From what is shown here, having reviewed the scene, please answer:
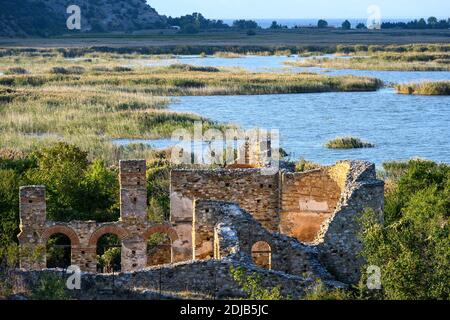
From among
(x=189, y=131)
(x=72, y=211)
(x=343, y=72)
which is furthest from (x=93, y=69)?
A: (x=72, y=211)

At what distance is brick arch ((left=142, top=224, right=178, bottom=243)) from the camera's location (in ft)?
79.7

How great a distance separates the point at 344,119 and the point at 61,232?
4549 cm

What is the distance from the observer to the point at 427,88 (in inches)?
3150

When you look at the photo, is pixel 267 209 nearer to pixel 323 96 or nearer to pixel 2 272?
pixel 2 272

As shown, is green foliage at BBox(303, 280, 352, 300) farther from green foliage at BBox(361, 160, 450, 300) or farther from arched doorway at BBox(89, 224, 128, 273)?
arched doorway at BBox(89, 224, 128, 273)

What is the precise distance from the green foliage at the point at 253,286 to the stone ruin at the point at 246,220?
2322 mm

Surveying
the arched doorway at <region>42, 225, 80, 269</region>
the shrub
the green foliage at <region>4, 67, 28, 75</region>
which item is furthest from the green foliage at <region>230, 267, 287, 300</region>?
the shrub

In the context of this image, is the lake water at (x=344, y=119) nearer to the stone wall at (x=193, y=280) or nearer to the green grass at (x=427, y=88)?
the green grass at (x=427, y=88)

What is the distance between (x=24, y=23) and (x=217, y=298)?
134 m

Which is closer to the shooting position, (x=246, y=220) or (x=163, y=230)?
(x=246, y=220)

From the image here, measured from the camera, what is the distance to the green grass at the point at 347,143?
54344 millimetres

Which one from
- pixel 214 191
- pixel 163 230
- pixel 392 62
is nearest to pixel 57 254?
pixel 163 230

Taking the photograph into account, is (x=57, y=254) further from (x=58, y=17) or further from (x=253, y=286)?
(x=58, y=17)

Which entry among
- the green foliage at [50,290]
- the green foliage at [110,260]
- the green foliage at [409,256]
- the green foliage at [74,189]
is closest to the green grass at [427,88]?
the green foliage at [74,189]
